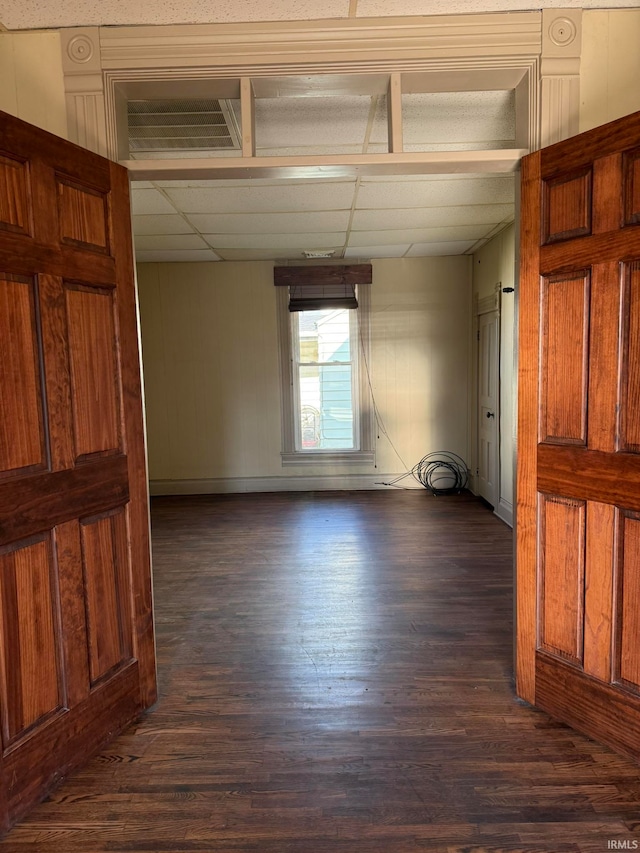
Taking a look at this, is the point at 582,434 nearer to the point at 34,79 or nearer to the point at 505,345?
the point at 34,79

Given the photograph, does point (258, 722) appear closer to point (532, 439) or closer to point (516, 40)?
point (532, 439)

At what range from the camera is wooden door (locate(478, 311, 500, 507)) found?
5129 mm

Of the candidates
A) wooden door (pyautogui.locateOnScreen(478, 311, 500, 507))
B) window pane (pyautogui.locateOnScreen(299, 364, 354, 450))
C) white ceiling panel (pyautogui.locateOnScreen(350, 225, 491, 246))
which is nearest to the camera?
white ceiling panel (pyautogui.locateOnScreen(350, 225, 491, 246))

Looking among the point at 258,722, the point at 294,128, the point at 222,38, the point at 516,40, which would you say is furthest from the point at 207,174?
Result: the point at 258,722

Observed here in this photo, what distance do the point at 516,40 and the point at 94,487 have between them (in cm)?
241

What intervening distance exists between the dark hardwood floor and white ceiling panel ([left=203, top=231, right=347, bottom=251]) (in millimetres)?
3233

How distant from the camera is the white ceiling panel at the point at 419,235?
4.88 metres

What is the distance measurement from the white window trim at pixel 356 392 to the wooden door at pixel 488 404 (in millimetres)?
1295

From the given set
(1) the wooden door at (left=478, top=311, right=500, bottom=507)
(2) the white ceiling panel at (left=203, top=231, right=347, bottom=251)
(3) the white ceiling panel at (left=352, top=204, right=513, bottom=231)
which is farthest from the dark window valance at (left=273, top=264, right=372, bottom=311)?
(1) the wooden door at (left=478, top=311, right=500, bottom=507)

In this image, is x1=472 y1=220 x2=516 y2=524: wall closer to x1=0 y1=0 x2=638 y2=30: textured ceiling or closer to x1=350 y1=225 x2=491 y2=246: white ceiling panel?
x1=350 y1=225 x2=491 y2=246: white ceiling panel

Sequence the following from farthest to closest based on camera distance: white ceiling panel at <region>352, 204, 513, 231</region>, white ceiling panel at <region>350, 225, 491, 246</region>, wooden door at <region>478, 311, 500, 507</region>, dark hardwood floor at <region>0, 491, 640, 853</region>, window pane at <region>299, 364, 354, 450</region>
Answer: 1. window pane at <region>299, 364, 354, 450</region>
2. wooden door at <region>478, 311, 500, 507</region>
3. white ceiling panel at <region>350, 225, 491, 246</region>
4. white ceiling panel at <region>352, 204, 513, 231</region>
5. dark hardwood floor at <region>0, 491, 640, 853</region>

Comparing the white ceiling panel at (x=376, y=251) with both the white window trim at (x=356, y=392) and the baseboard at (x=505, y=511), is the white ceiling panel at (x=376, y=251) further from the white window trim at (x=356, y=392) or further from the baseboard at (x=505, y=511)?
the baseboard at (x=505, y=511)

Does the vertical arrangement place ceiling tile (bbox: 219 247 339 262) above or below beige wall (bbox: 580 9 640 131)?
above

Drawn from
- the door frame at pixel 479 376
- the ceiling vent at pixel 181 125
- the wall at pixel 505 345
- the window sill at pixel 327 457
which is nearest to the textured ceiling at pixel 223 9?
the ceiling vent at pixel 181 125
